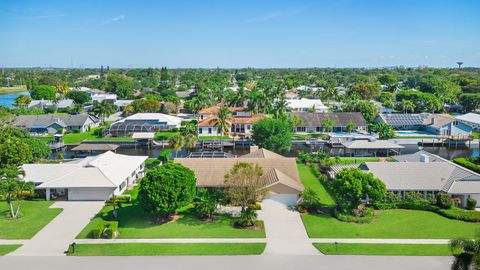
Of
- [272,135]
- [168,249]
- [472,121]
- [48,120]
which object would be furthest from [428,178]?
[48,120]

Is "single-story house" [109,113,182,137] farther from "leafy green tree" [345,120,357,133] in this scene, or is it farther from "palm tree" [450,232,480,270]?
"palm tree" [450,232,480,270]

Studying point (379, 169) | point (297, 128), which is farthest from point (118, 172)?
point (297, 128)

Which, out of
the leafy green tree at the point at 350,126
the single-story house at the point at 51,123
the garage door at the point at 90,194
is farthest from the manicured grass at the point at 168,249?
the single-story house at the point at 51,123

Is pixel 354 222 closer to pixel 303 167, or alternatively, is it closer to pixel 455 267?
pixel 455 267

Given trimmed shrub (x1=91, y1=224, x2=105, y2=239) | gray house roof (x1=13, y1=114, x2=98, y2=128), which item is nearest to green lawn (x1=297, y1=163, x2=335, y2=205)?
trimmed shrub (x1=91, y1=224, x2=105, y2=239)

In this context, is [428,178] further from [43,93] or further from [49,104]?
[43,93]

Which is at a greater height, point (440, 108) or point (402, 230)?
point (440, 108)
